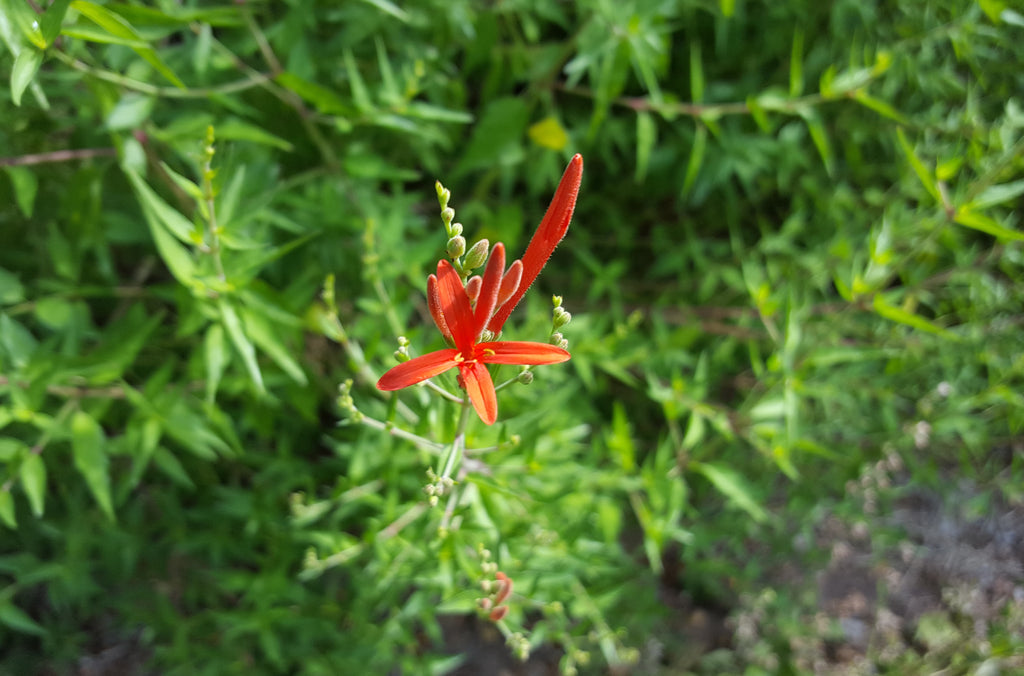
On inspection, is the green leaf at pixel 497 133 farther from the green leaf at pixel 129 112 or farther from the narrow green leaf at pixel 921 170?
the narrow green leaf at pixel 921 170

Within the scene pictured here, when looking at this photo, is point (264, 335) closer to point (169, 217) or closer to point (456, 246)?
point (169, 217)

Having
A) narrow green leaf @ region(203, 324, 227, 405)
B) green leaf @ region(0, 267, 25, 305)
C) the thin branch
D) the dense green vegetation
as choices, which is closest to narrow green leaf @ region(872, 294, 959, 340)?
the dense green vegetation

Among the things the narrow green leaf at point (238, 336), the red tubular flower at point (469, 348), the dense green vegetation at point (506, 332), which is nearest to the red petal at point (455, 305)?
the red tubular flower at point (469, 348)

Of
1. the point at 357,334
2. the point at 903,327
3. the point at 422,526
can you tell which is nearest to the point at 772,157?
the point at 903,327

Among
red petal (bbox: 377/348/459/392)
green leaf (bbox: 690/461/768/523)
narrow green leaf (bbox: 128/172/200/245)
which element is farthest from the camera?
green leaf (bbox: 690/461/768/523)

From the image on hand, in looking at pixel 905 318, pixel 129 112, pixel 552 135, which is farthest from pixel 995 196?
pixel 129 112

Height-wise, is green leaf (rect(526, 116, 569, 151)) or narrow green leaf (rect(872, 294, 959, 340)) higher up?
green leaf (rect(526, 116, 569, 151))

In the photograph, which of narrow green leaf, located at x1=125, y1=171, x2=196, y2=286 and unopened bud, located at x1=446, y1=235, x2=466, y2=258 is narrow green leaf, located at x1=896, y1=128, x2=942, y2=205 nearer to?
unopened bud, located at x1=446, y1=235, x2=466, y2=258
